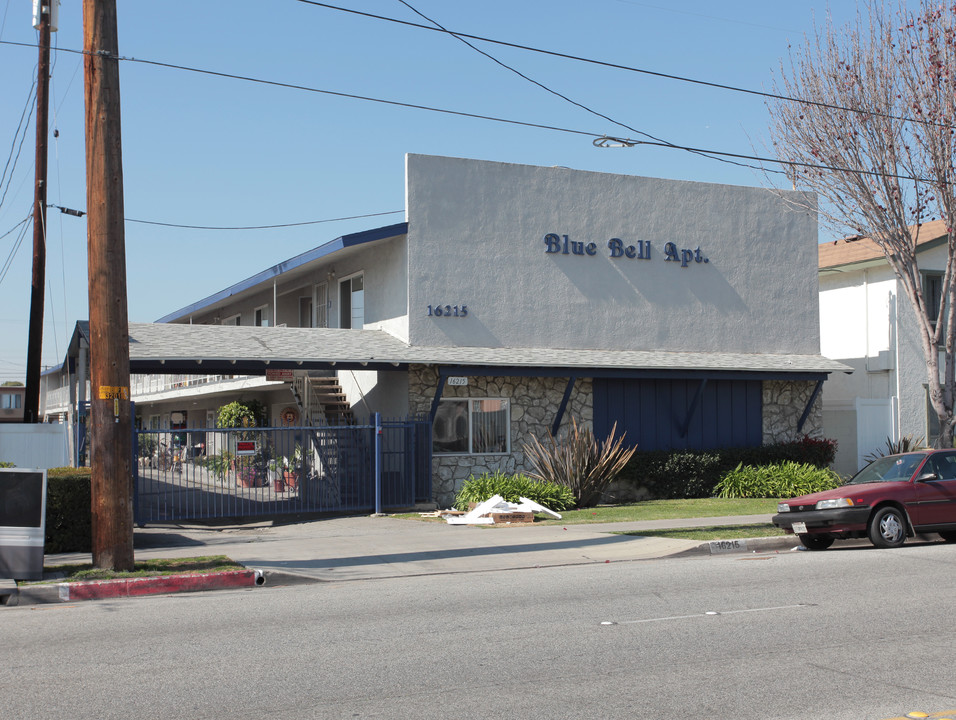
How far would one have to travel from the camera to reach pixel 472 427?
71.2 feet

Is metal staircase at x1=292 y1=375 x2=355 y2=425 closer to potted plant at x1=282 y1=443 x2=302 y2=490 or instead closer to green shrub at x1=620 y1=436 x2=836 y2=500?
potted plant at x1=282 y1=443 x2=302 y2=490

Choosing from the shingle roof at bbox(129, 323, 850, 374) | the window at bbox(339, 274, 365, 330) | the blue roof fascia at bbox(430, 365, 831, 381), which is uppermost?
the window at bbox(339, 274, 365, 330)

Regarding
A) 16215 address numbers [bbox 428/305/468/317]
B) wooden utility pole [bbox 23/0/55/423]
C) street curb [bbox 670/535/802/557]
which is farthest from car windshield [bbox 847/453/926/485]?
wooden utility pole [bbox 23/0/55/423]

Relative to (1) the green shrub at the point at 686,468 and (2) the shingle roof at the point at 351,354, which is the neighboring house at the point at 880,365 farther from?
(1) the green shrub at the point at 686,468

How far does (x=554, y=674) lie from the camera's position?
686cm

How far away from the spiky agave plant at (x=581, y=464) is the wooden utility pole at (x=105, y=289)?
35.5 ft

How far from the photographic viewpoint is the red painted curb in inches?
436

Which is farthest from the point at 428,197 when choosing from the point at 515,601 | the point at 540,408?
the point at 515,601

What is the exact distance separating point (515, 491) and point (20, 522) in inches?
401

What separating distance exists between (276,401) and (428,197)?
12.3m

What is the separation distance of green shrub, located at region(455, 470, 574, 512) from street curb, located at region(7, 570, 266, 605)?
8.11m

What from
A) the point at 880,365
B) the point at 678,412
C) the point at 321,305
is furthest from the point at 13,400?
the point at 880,365

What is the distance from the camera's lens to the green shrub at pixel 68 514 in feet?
46.0

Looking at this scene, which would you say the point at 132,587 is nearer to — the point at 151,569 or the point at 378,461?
the point at 151,569
